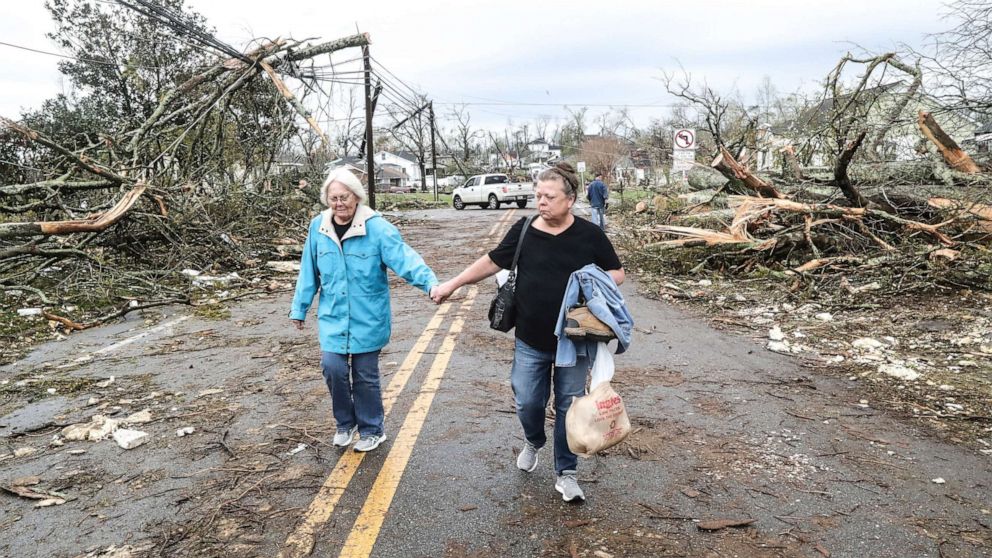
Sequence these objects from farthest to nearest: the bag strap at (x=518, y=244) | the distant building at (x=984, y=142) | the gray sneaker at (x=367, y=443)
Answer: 1. the distant building at (x=984, y=142)
2. the gray sneaker at (x=367, y=443)
3. the bag strap at (x=518, y=244)

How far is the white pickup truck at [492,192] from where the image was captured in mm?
33406

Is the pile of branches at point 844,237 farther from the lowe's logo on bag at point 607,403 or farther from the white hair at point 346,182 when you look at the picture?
the white hair at point 346,182

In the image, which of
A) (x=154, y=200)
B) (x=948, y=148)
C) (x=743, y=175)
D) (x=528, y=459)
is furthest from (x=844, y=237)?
(x=154, y=200)

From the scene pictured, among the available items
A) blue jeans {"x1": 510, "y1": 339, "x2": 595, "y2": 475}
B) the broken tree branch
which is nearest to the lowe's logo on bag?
blue jeans {"x1": 510, "y1": 339, "x2": 595, "y2": 475}

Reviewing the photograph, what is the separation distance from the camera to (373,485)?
358cm

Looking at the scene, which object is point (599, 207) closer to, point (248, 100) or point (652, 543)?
point (248, 100)

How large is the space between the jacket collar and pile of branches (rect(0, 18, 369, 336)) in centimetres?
555

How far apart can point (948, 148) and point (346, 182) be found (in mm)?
9633

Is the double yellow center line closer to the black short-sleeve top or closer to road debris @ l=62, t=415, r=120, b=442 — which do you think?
the black short-sleeve top

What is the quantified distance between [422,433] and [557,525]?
4.54ft

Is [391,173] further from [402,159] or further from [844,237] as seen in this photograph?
[844,237]

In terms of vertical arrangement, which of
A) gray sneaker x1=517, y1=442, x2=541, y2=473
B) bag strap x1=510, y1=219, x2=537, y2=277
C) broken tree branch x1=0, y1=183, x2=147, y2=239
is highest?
bag strap x1=510, y1=219, x2=537, y2=277

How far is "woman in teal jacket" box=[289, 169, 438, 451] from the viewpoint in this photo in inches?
153

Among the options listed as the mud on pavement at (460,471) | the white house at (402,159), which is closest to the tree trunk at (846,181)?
the mud on pavement at (460,471)
